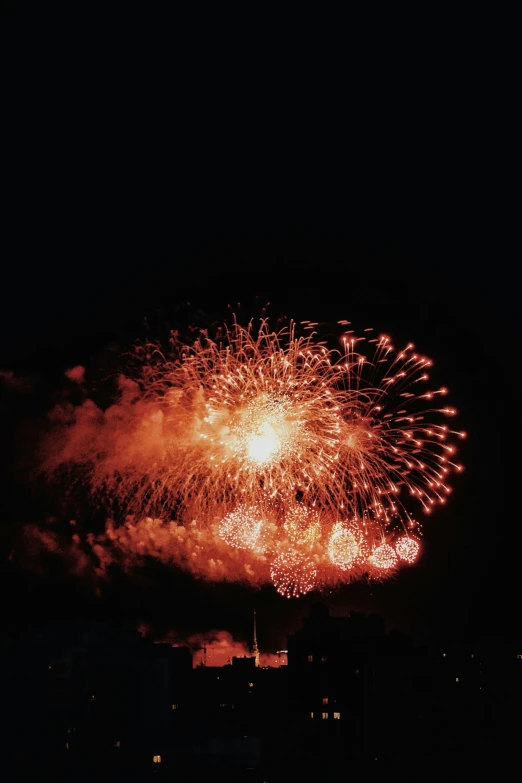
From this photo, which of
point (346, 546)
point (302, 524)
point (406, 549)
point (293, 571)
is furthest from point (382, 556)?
point (302, 524)

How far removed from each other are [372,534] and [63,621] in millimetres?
19567

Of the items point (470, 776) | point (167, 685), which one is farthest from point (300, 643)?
point (470, 776)

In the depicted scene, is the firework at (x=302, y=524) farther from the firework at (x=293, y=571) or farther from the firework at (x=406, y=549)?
the firework at (x=406, y=549)

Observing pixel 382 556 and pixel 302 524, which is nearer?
pixel 302 524

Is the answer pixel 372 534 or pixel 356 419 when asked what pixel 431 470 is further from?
pixel 372 534

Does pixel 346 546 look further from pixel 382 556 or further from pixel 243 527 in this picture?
pixel 243 527

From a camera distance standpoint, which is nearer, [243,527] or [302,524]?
[302,524]

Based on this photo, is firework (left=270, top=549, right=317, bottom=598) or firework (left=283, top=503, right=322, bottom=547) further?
firework (left=270, top=549, right=317, bottom=598)

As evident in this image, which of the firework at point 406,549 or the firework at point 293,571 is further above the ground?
the firework at point 406,549

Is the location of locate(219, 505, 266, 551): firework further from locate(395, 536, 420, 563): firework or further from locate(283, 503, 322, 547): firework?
locate(395, 536, 420, 563): firework

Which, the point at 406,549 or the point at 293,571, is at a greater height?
the point at 406,549

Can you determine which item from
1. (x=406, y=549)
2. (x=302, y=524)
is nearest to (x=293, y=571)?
(x=302, y=524)

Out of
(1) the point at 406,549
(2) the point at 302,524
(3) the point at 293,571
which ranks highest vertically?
(1) the point at 406,549

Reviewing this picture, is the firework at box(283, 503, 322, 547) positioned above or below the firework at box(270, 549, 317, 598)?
above
